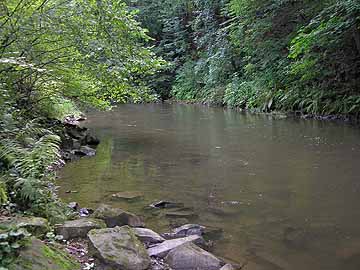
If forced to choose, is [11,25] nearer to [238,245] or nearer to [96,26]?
[96,26]

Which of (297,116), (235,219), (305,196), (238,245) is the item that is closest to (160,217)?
(235,219)

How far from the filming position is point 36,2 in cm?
832

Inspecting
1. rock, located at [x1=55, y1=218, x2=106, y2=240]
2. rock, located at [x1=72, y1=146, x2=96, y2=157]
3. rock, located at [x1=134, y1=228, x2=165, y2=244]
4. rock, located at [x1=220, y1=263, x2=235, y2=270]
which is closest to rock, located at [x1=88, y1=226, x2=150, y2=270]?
rock, located at [x1=55, y1=218, x2=106, y2=240]

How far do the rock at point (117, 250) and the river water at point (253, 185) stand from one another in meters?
0.99

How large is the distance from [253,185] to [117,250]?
375 centimetres

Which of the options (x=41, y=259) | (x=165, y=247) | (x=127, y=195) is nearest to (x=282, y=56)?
(x=127, y=195)

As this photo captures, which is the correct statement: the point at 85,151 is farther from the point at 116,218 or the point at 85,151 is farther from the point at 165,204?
the point at 116,218

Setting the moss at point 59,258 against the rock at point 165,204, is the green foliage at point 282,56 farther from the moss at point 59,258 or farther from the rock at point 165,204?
the moss at point 59,258

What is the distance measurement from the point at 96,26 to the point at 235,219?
457 cm

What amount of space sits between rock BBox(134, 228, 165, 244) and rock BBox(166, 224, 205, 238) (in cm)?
26

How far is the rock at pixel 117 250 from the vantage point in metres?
3.97

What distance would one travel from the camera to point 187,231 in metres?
5.28

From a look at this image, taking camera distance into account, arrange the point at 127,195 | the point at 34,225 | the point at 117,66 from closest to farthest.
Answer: the point at 34,225
the point at 127,195
the point at 117,66

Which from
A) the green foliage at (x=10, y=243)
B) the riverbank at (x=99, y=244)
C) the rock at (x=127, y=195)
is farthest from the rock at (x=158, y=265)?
the rock at (x=127, y=195)
